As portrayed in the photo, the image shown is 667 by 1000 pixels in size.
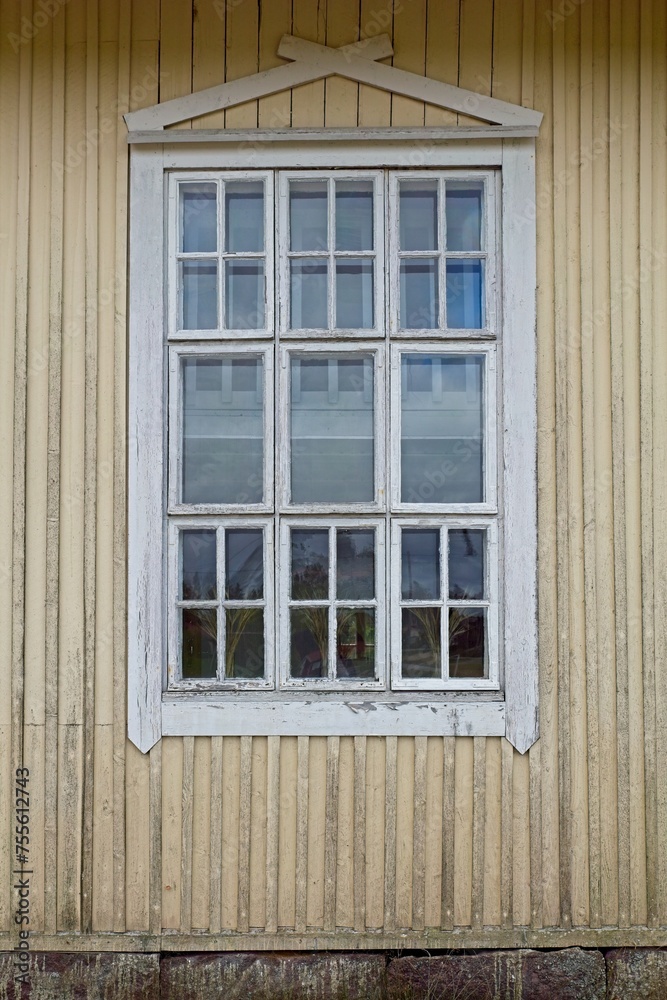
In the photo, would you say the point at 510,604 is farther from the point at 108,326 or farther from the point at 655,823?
the point at 108,326

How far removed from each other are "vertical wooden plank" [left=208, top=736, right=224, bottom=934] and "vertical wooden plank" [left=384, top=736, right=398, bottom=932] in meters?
0.69

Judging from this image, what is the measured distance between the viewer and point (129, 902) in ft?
11.5

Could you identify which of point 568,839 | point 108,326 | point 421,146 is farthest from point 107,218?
point 568,839

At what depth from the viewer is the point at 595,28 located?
3600mm

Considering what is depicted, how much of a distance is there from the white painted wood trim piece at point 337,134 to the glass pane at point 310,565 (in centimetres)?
167

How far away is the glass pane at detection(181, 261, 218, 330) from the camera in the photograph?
3.63 meters

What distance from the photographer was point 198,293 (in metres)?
3.63

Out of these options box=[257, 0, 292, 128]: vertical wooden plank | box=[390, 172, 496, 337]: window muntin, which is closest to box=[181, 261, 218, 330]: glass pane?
box=[257, 0, 292, 128]: vertical wooden plank

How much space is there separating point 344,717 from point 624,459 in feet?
5.26

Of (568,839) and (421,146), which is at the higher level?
(421,146)

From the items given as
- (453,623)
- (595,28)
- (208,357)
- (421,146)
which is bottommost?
(453,623)

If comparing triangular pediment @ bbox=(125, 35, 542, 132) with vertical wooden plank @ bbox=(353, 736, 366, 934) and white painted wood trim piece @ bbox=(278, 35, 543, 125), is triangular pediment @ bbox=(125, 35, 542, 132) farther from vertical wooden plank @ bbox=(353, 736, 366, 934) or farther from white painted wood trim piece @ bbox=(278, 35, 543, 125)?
vertical wooden plank @ bbox=(353, 736, 366, 934)

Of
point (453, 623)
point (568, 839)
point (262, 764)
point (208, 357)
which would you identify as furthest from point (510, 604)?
point (208, 357)

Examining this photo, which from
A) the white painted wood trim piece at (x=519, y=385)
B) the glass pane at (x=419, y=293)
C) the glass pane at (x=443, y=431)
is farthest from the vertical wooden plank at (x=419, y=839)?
the glass pane at (x=419, y=293)
